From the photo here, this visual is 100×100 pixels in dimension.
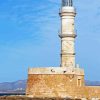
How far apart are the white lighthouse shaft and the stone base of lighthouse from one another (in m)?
2.49

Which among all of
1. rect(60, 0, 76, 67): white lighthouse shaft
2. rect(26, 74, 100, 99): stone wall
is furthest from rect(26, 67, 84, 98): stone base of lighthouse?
rect(60, 0, 76, 67): white lighthouse shaft

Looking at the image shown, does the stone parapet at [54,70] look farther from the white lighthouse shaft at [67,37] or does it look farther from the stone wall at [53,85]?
the white lighthouse shaft at [67,37]

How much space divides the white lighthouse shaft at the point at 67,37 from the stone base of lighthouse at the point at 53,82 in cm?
249

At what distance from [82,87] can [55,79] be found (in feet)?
8.41

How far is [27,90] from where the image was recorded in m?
37.3

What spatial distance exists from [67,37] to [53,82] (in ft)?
15.8

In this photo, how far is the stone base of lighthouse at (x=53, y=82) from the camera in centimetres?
3656

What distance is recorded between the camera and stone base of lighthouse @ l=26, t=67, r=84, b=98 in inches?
1439

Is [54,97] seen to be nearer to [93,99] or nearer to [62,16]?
[93,99]

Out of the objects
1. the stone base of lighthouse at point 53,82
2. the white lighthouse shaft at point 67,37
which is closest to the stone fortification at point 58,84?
the stone base of lighthouse at point 53,82

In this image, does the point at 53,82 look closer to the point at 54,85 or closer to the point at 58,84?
the point at 54,85

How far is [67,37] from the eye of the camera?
39656 mm

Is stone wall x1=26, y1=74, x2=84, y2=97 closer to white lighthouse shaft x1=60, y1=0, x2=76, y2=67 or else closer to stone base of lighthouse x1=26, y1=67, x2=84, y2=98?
stone base of lighthouse x1=26, y1=67, x2=84, y2=98

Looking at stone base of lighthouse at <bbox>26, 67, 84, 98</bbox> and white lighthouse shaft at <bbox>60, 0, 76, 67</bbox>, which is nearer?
stone base of lighthouse at <bbox>26, 67, 84, 98</bbox>
